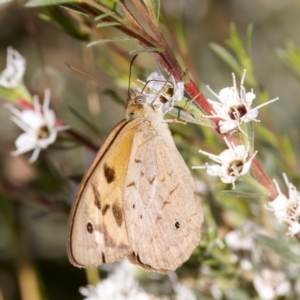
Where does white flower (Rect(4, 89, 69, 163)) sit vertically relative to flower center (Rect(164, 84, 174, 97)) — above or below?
above

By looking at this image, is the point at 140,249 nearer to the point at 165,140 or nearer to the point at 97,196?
the point at 97,196

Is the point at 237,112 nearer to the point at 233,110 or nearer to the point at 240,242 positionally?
the point at 233,110

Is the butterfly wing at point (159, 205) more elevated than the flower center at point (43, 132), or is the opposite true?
the flower center at point (43, 132)

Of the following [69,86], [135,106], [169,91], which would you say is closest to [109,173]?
[135,106]

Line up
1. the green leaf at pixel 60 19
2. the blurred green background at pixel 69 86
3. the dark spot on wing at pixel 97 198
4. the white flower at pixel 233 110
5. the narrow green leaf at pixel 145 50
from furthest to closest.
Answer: the blurred green background at pixel 69 86 < the green leaf at pixel 60 19 < the dark spot on wing at pixel 97 198 < the white flower at pixel 233 110 < the narrow green leaf at pixel 145 50

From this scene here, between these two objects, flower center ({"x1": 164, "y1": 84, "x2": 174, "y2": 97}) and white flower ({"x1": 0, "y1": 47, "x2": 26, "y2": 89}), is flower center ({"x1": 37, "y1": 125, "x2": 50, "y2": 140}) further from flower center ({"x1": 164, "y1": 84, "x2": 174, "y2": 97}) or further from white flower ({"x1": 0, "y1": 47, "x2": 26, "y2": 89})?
flower center ({"x1": 164, "y1": 84, "x2": 174, "y2": 97})

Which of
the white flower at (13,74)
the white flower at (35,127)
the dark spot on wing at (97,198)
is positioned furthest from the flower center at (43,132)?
the dark spot on wing at (97,198)

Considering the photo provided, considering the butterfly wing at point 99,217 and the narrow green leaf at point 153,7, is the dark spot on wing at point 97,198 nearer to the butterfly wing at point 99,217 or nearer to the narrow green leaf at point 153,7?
the butterfly wing at point 99,217

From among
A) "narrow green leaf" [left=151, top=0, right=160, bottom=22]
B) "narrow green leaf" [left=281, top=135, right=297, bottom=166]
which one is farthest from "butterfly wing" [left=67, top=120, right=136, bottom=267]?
"narrow green leaf" [left=281, top=135, right=297, bottom=166]
